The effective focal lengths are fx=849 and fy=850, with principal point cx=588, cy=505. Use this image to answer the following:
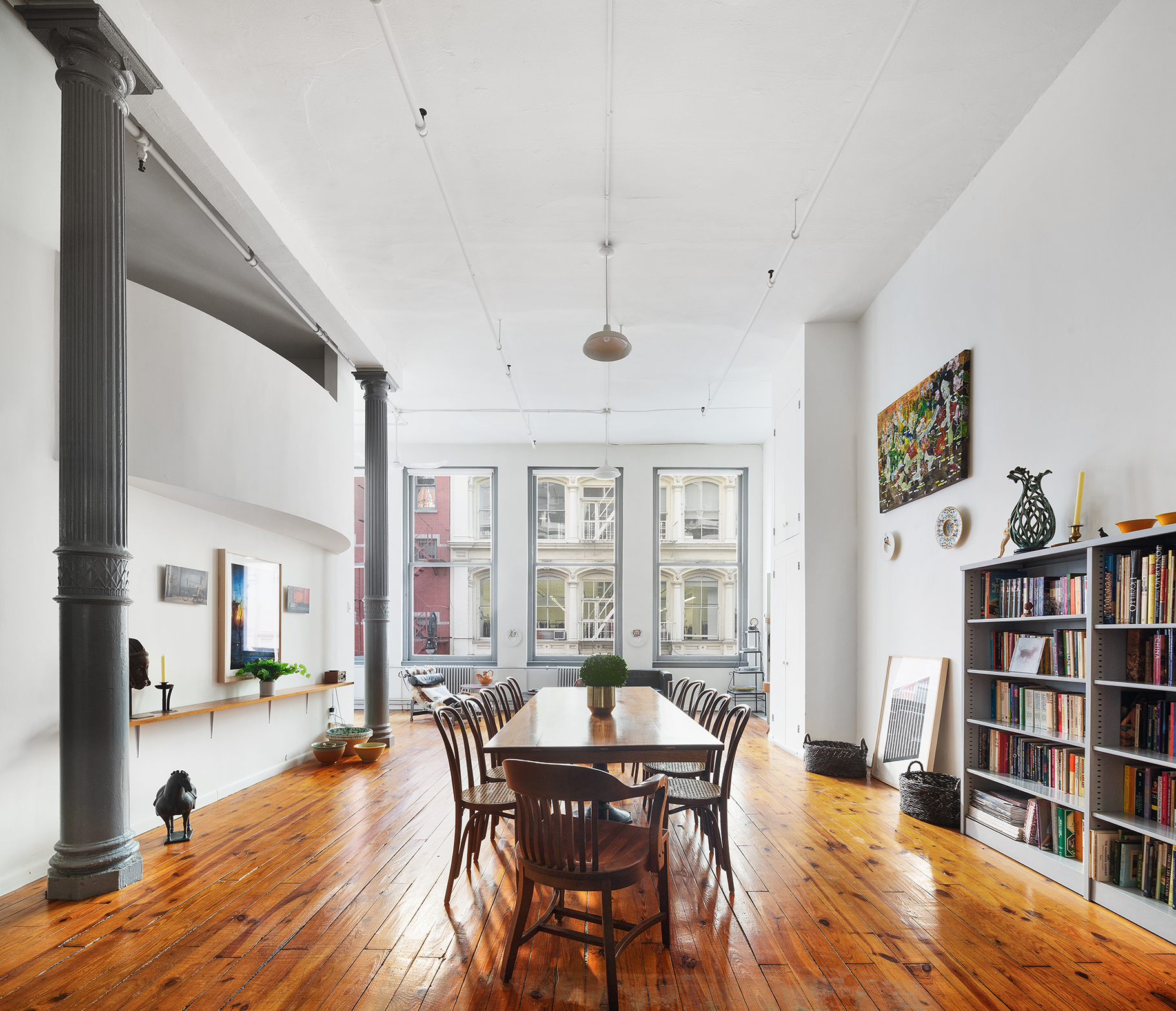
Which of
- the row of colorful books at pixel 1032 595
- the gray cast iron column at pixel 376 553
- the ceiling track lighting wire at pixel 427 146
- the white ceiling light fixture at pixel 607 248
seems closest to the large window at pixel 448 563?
the gray cast iron column at pixel 376 553

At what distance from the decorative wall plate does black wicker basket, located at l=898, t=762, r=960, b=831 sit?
1604mm

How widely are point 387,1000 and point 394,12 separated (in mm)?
4468

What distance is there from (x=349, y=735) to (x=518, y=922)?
5841 mm

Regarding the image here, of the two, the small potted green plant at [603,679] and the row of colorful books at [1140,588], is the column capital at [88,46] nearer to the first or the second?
the small potted green plant at [603,679]

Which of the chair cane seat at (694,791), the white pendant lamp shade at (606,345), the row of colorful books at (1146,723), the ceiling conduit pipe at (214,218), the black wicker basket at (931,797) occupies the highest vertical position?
the ceiling conduit pipe at (214,218)

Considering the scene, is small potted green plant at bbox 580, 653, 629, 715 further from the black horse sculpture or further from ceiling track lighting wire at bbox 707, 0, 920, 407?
ceiling track lighting wire at bbox 707, 0, 920, 407

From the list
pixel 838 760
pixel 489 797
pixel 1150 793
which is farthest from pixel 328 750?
pixel 1150 793

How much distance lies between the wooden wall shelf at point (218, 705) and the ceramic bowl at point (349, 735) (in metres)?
0.45

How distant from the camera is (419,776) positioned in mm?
7570

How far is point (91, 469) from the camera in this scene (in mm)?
4168

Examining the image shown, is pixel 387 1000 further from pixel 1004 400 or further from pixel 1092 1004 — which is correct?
pixel 1004 400

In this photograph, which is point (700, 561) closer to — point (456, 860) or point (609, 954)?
point (456, 860)

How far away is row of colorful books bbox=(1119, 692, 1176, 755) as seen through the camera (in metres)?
3.68

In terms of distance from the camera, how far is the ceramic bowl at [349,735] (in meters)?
8.59
